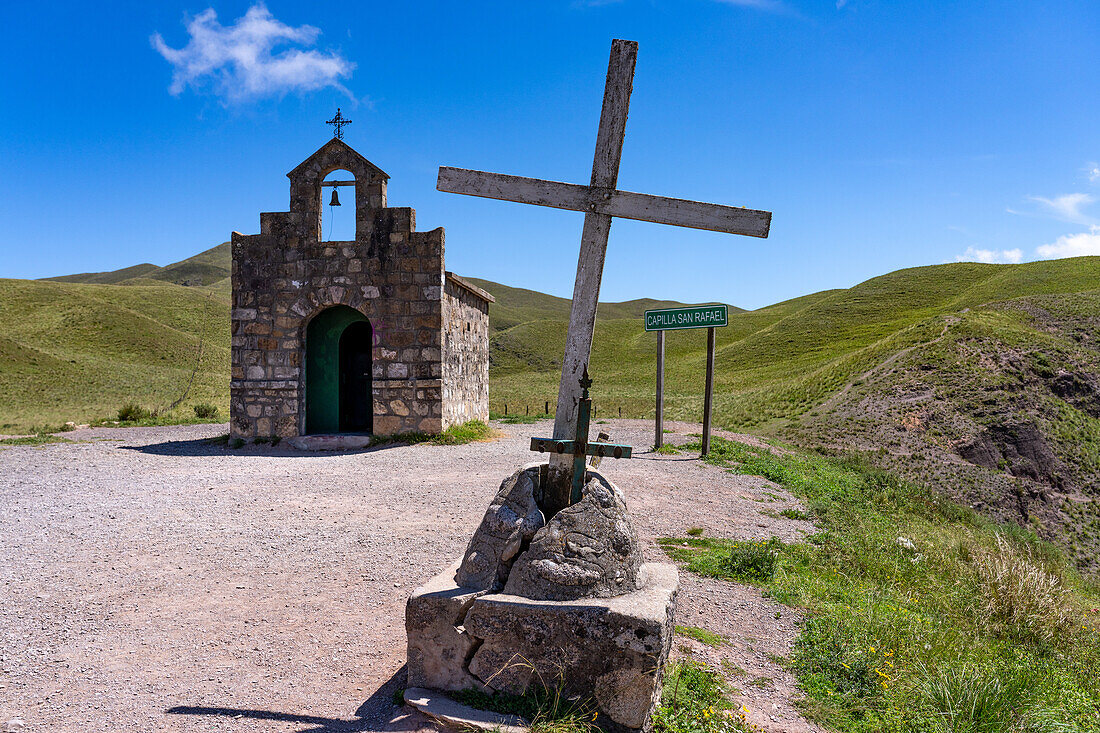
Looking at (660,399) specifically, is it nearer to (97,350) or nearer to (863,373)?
(863,373)

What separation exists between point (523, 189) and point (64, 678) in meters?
3.96

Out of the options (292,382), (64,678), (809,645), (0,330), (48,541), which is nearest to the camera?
(64,678)

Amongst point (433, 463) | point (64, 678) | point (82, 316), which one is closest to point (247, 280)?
point (433, 463)

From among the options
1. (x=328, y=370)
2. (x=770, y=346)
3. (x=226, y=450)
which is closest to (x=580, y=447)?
(x=226, y=450)

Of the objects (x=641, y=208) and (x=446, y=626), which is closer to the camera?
(x=446, y=626)

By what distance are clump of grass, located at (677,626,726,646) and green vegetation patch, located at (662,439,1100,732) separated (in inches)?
19.3

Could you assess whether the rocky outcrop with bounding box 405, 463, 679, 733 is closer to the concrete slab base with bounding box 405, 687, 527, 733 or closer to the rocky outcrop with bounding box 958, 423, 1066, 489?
the concrete slab base with bounding box 405, 687, 527, 733

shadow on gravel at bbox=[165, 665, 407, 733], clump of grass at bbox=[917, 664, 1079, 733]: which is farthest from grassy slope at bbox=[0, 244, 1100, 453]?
shadow on gravel at bbox=[165, 665, 407, 733]

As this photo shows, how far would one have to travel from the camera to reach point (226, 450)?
43.3 ft

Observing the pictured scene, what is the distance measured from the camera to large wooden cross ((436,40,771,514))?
3635 mm

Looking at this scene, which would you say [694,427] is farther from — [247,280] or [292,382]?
[247,280]

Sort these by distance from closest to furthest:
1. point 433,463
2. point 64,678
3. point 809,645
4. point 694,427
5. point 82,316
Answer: point 64,678 < point 809,645 < point 433,463 < point 694,427 < point 82,316

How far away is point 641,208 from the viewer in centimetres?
374

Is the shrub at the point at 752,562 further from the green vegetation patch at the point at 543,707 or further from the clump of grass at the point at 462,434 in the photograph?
the clump of grass at the point at 462,434
